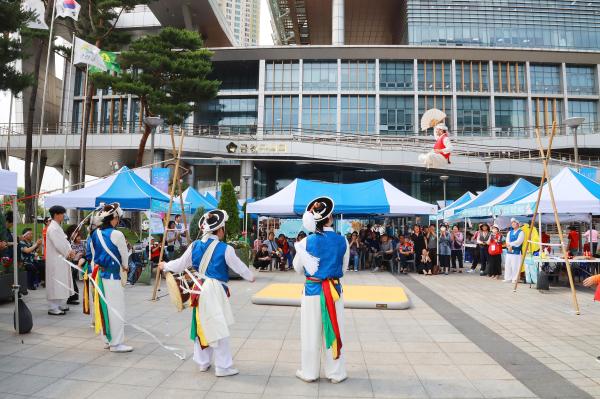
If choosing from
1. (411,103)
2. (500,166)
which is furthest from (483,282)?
(411,103)

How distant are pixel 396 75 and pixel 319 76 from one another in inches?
306

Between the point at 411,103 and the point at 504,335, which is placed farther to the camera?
the point at 411,103

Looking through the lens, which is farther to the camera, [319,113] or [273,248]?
[319,113]

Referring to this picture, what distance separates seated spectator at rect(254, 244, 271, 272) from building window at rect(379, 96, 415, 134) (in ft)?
97.0

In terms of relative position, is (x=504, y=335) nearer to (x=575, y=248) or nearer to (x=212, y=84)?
(x=575, y=248)

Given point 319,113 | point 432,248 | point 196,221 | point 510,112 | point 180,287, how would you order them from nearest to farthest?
point 180,287 → point 432,248 → point 196,221 → point 319,113 → point 510,112

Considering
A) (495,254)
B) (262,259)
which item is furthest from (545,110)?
(262,259)

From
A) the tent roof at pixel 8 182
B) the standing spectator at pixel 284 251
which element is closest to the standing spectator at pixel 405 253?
the standing spectator at pixel 284 251

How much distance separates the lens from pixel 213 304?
4.63m

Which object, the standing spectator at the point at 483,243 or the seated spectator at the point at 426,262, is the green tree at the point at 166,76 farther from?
the standing spectator at the point at 483,243

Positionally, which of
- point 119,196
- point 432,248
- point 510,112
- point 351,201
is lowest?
point 432,248

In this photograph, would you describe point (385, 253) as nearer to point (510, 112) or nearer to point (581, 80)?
point (510, 112)

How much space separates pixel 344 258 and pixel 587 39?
172ft

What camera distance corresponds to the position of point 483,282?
12.8m
